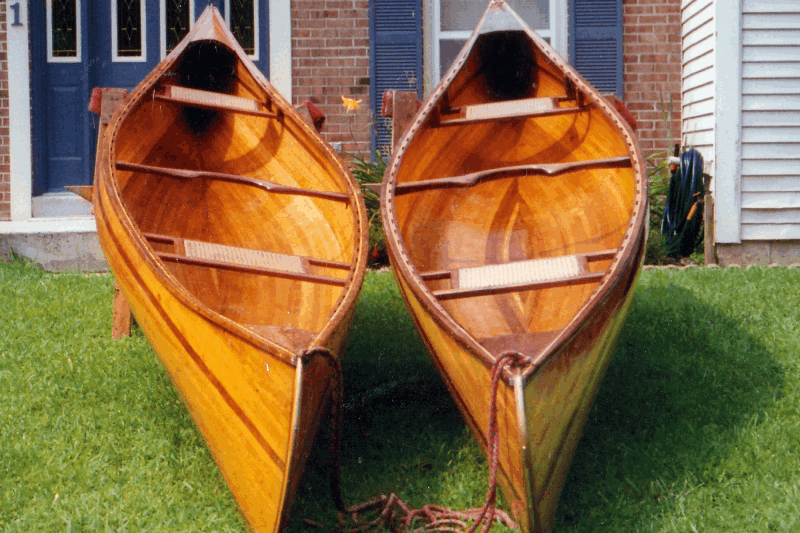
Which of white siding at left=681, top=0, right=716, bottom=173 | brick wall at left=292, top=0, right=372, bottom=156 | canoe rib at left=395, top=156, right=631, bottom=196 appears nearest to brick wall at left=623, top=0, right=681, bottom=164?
white siding at left=681, top=0, right=716, bottom=173

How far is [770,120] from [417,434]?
4023 millimetres

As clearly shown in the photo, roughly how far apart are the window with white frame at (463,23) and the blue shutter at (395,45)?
0.86ft

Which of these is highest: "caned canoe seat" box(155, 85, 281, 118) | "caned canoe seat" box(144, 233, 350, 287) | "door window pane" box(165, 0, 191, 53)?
"door window pane" box(165, 0, 191, 53)

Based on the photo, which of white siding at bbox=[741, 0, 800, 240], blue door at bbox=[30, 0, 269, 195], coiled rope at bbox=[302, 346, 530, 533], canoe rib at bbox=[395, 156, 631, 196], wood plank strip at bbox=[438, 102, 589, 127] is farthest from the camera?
blue door at bbox=[30, 0, 269, 195]

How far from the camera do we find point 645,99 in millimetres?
6039

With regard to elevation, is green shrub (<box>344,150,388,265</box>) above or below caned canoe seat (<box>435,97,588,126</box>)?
below

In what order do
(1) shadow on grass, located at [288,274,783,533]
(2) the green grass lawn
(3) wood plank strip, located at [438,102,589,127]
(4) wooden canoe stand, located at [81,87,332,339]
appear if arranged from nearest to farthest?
1. (2) the green grass lawn
2. (1) shadow on grass, located at [288,274,783,533]
3. (3) wood plank strip, located at [438,102,589,127]
4. (4) wooden canoe stand, located at [81,87,332,339]

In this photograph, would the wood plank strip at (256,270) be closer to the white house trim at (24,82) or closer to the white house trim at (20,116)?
the white house trim at (24,82)

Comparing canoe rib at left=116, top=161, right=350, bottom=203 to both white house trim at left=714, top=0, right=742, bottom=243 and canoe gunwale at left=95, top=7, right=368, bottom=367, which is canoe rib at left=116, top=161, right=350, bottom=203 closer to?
canoe gunwale at left=95, top=7, right=368, bottom=367

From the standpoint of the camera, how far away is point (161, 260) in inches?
94.5

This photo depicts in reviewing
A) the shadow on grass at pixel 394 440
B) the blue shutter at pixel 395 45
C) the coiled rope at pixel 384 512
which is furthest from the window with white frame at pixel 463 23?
the coiled rope at pixel 384 512

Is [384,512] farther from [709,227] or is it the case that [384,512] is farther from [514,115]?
[709,227]

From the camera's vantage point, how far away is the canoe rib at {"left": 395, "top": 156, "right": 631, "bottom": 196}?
293 centimetres

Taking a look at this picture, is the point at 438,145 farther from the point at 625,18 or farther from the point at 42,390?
the point at 625,18
